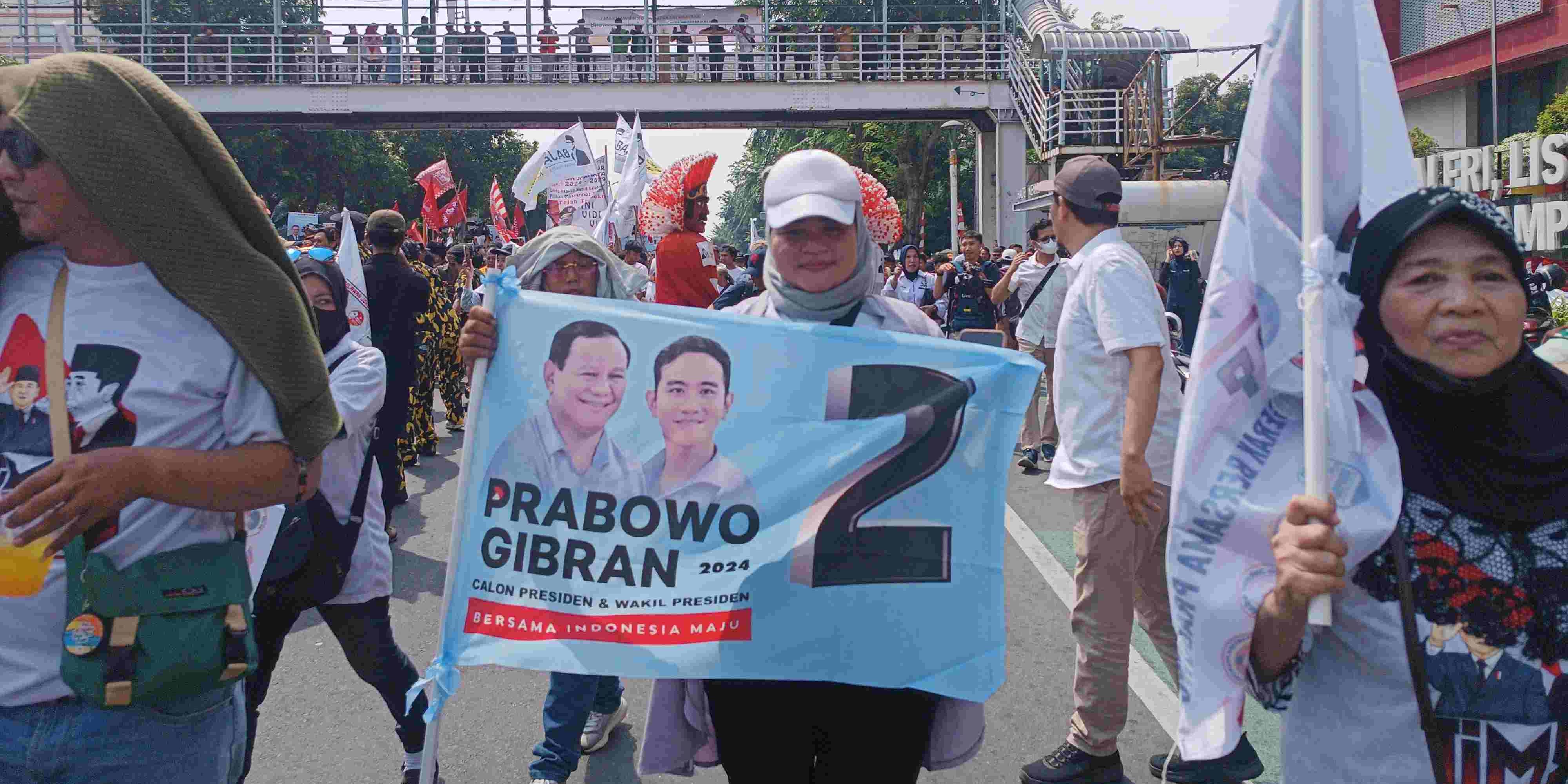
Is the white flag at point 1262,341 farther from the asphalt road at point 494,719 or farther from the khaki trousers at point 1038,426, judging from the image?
the khaki trousers at point 1038,426

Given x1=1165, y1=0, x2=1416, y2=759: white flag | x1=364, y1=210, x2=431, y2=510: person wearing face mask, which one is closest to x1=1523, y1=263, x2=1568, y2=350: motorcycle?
x1=1165, y1=0, x2=1416, y2=759: white flag

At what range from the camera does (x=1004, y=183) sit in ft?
101

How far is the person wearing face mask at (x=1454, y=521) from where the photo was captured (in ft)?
5.81

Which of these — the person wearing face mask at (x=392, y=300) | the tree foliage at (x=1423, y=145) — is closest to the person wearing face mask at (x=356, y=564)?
the person wearing face mask at (x=392, y=300)

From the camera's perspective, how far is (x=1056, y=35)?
92.4 ft

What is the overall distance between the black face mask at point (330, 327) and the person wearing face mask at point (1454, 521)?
9.93 feet

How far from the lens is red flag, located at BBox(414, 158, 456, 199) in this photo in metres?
19.5

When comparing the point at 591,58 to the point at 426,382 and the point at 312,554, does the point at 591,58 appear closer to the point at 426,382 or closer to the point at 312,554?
the point at 426,382

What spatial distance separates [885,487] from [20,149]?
1.78 meters

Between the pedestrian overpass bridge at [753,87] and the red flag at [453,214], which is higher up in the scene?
the pedestrian overpass bridge at [753,87]

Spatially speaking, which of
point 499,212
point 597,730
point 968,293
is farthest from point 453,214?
point 597,730

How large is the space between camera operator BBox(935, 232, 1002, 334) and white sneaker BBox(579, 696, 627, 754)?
1000cm

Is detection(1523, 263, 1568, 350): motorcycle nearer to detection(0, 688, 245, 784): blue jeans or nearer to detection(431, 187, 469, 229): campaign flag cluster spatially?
detection(0, 688, 245, 784): blue jeans

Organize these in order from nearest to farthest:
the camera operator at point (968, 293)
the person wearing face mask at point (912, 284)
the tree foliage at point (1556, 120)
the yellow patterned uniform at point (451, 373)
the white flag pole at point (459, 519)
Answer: the white flag pole at point (459, 519) → the yellow patterned uniform at point (451, 373) → the camera operator at point (968, 293) → the person wearing face mask at point (912, 284) → the tree foliage at point (1556, 120)
